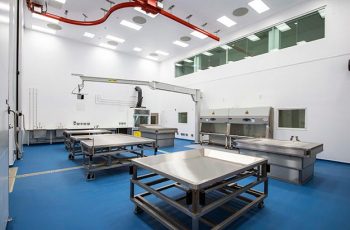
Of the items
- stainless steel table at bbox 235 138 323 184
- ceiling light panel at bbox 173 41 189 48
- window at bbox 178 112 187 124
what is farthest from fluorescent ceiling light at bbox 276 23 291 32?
window at bbox 178 112 187 124

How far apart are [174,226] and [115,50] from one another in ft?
28.6

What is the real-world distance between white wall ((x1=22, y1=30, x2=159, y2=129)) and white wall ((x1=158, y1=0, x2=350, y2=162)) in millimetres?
5543

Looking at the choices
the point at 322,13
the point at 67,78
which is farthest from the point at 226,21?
the point at 67,78

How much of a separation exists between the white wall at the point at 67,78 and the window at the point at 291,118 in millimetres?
6702

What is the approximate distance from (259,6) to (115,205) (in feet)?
20.3

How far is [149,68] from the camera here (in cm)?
1010

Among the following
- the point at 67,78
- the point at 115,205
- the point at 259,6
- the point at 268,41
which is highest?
the point at 259,6

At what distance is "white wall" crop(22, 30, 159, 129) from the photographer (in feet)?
21.9

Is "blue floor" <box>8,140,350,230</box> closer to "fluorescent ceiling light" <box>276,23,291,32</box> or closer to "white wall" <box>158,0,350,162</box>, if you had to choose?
"white wall" <box>158,0,350,162</box>

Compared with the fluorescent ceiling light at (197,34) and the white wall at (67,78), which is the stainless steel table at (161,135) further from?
the fluorescent ceiling light at (197,34)

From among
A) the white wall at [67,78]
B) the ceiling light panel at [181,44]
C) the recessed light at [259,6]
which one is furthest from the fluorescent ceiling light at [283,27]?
the white wall at [67,78]

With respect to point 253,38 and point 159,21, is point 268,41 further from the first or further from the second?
point 159,21

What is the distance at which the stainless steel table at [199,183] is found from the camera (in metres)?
1.53

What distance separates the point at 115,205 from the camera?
7.41ft
